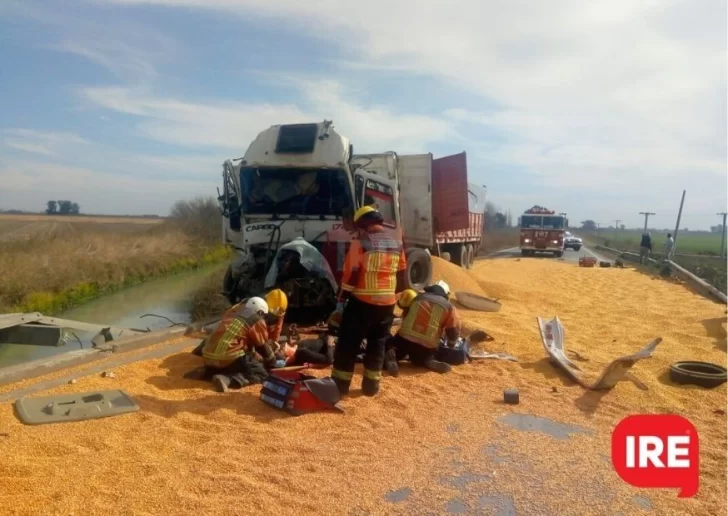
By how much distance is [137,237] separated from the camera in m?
27.5

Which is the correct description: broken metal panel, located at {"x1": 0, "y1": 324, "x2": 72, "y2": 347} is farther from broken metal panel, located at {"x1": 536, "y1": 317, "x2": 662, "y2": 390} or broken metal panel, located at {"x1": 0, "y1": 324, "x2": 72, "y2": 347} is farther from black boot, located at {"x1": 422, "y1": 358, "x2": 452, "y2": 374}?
broken metal panel, located at {"x1": 536, "y1": 317, "x2": 662, "y2": 390}

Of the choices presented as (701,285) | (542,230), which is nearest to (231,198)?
(701,285)

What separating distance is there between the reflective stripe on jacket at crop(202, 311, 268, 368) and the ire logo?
11.5 feet

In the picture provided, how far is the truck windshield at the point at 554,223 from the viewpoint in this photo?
3186cm

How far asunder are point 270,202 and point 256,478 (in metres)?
6.89

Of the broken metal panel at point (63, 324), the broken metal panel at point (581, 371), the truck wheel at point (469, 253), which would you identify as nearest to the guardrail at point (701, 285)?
the truck wheel at point (469, 253)

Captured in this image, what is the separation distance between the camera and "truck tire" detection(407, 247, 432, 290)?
12219 mm

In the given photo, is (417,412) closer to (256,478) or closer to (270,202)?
(256,478)

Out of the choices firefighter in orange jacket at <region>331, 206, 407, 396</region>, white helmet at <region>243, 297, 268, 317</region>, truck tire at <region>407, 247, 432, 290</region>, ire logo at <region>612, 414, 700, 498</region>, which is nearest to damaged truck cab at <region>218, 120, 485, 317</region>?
truck tire at <region>407, 247, 432, 290</region>

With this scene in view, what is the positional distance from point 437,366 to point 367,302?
5.16 ft

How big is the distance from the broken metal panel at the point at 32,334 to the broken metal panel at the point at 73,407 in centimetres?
290

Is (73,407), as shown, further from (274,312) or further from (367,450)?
(367,450)

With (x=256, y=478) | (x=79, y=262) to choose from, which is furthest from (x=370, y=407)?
(x=79, y=262)

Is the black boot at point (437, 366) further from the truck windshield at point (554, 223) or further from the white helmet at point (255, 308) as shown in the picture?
the truck windshield at point (554, 223)
